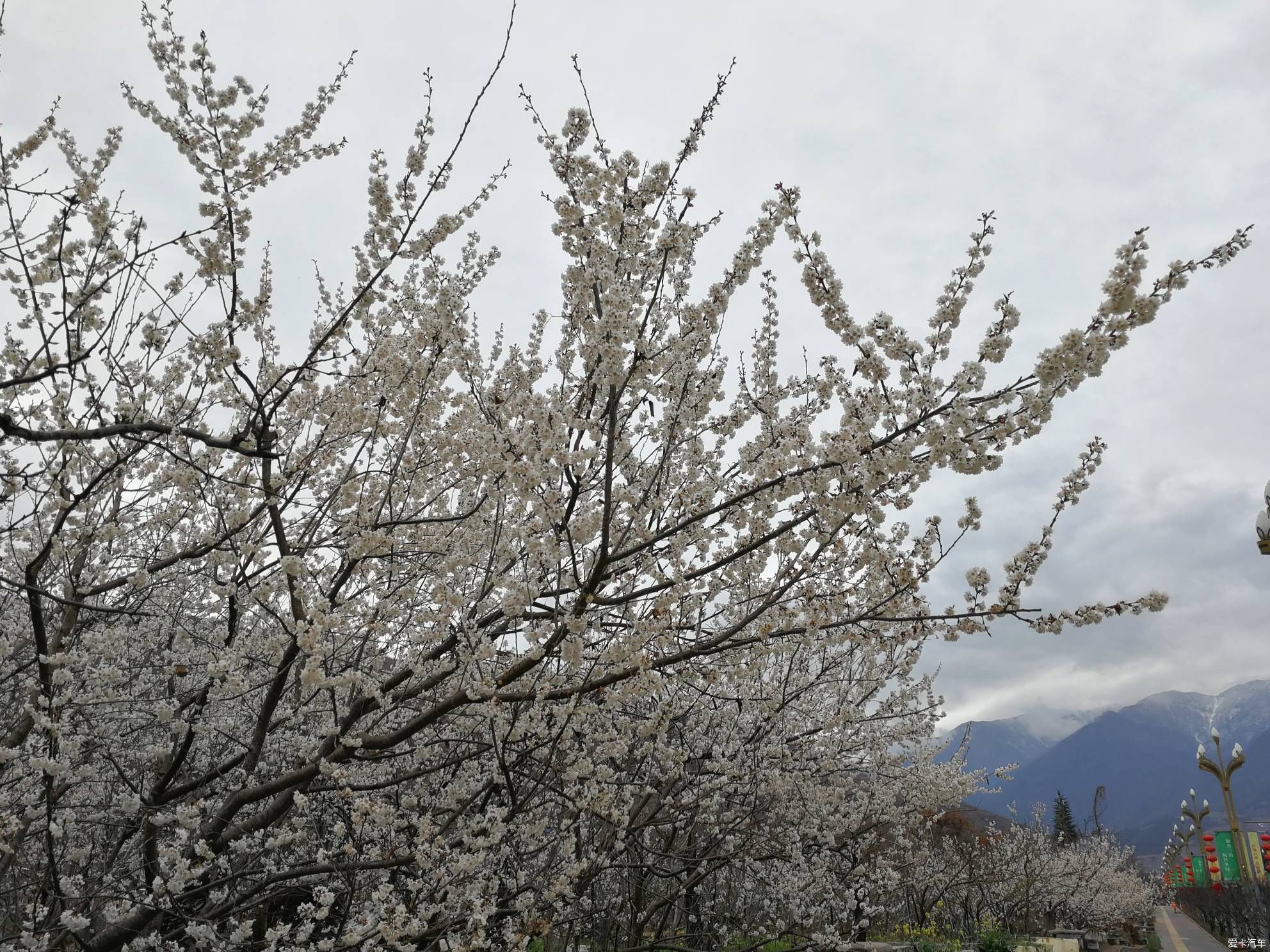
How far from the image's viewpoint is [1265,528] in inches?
364

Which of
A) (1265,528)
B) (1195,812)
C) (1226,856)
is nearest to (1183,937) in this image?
(1226,856)

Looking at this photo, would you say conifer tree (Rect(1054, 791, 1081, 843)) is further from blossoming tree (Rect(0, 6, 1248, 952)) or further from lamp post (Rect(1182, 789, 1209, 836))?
blossoming tree (Rect(0, 6, 1248, 952))

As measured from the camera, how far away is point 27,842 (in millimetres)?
6551

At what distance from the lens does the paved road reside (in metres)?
23.7

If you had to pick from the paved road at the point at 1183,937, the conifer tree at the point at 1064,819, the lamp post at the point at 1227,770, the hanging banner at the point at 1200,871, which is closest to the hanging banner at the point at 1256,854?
the paved road at the point at 1183,937

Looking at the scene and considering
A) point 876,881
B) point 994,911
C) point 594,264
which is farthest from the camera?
point 994,911

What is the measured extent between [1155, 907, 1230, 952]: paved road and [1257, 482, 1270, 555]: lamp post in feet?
65.5

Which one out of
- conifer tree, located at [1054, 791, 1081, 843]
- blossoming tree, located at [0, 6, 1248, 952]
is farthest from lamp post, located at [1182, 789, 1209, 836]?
conifer tree, located at [1054, 791, 1081, 843]

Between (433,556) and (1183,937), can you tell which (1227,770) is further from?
(1183,937)

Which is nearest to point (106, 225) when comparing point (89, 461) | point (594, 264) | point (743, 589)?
point (89, 461)

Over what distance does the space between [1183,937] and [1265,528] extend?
96.2ft

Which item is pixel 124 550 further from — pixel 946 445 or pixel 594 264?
pixel 946 445

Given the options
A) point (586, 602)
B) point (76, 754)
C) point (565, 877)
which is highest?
point (586, 602)

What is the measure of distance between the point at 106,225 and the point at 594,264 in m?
2.75
